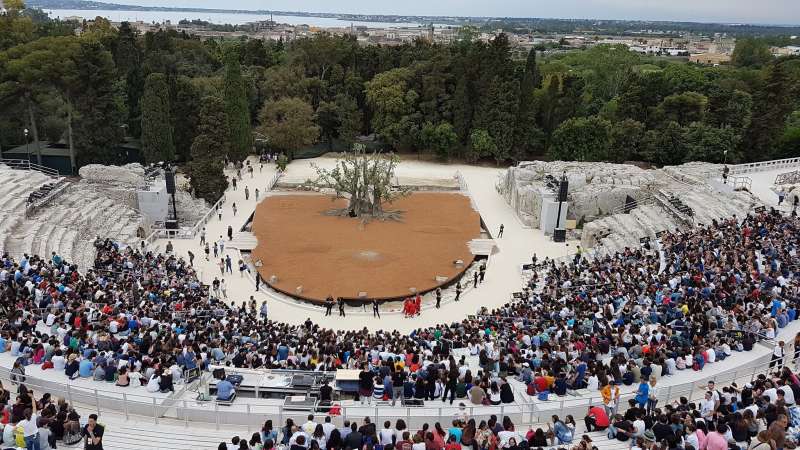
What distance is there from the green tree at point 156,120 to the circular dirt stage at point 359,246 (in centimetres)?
961

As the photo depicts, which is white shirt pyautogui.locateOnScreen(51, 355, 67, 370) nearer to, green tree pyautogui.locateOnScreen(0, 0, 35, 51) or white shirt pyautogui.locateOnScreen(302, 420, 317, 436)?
white shirt pyautogui.locateOnScreen(302, 420, 317, 436)

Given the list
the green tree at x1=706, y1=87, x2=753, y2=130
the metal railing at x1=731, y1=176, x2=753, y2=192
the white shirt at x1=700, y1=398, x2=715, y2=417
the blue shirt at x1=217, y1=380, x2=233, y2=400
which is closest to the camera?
the white shirt at x1=700, y1=398, x2=715, y2=417

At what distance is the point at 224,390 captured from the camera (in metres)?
16.1

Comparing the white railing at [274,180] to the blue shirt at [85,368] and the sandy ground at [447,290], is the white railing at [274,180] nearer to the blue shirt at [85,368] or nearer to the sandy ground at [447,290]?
the sandy ground at [447,290]

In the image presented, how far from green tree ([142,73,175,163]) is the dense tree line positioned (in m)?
0.09

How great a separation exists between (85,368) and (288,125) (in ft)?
142

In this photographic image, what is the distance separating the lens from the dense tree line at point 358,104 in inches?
1833

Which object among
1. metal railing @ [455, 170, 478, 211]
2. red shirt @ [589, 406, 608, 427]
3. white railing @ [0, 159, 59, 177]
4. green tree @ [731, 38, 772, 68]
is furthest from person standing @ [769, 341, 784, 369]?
green tree @ [731, 38, 772, 68]

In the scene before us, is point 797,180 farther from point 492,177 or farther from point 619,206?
point 492,177

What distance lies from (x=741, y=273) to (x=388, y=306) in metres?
15.9

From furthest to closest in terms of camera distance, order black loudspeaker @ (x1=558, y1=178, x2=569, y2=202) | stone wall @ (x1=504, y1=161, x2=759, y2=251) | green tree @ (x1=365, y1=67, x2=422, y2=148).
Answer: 1. green tree @ (x1=365, y1=67, x2=422, y2=148)
2. black loudspeaker @ (x1=558, y1=178, x2=569, y2=202)
3. stone wall @ (x1=504, y1=161, x2=759, y2=251)

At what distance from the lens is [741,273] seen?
23.9 meters

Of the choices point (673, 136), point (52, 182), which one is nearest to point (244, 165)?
point (52, 182)

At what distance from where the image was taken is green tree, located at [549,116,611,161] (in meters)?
57.4
